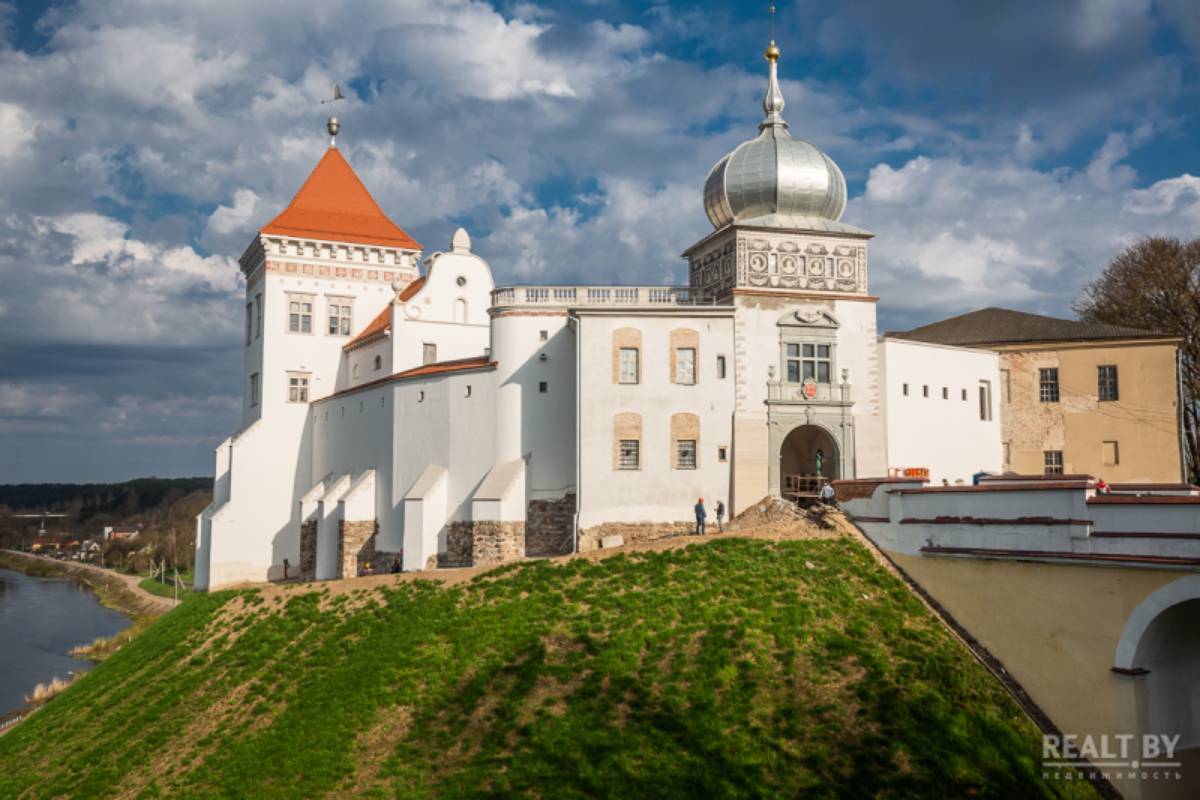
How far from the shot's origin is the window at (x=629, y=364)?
3123 centimetres

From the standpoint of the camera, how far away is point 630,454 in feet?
102

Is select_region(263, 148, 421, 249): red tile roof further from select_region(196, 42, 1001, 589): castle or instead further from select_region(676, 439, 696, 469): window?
select_region(676, 439, 696, 469): window

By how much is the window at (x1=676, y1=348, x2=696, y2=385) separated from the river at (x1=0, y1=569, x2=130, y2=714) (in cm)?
3031

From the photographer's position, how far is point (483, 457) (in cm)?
3369

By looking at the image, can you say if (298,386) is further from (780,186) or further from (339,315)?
(780,186)

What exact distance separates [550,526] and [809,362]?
9.75 m

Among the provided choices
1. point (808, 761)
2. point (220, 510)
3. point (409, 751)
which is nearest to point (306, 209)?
point (220, 510)

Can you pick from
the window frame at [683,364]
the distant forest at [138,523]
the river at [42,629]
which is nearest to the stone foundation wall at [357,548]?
the window frame at [683,364]

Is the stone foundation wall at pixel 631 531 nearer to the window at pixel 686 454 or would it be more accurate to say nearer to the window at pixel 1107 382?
the window at pixel 686 454

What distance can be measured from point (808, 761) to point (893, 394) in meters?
18.1

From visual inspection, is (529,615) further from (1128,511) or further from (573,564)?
(1128,511)

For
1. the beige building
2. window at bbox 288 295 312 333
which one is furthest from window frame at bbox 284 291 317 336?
the beige building

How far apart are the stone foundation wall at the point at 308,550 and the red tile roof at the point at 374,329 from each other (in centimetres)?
815

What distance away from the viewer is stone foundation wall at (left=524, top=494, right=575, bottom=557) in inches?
1245
